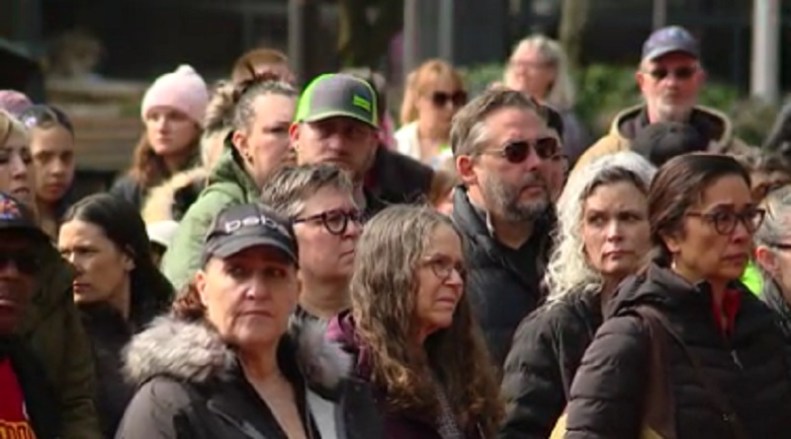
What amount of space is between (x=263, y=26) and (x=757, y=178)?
16038mm

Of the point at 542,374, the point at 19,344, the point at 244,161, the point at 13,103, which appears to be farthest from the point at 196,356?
the point at 13,103

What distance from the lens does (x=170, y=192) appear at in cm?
1027

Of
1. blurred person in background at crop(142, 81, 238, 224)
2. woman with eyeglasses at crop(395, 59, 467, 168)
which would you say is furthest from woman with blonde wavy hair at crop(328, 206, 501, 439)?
woman with eyeglasses at crop(395, 59, 467, 168)

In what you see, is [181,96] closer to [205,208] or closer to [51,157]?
[51,157]

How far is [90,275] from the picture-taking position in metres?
8.53

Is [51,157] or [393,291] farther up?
[393,291]

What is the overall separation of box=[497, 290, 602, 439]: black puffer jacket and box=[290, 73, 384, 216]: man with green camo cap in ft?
3.58

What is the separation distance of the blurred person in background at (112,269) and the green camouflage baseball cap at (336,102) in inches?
27.6

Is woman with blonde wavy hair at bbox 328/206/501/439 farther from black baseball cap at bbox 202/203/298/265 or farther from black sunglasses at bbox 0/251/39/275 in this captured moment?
black sunglasses at bbox 0/251/39/275

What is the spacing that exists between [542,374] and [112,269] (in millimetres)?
1669

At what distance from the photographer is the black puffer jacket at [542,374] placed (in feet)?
25.3

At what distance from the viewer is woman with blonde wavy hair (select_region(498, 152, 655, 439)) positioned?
7.72m

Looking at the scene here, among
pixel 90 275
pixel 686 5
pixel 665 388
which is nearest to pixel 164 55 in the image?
pixel 686 5

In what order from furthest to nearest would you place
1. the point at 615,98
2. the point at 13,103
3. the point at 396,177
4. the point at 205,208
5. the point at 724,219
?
the point at 615,98 → the point at 13,103 → the point at 396,177 → the point at 205,208 → the point at 724,219
